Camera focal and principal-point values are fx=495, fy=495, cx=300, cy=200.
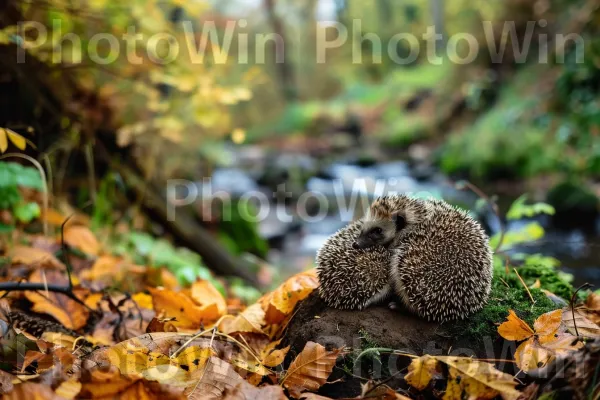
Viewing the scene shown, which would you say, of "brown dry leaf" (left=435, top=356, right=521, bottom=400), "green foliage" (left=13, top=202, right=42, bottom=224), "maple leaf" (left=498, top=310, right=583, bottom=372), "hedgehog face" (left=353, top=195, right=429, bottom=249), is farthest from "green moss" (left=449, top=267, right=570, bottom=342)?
"green foliage" (left=13, top=202, right=42, bottom=224)

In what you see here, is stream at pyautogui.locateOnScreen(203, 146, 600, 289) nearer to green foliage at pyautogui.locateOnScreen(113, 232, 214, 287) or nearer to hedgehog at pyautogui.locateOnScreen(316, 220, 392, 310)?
green foliage at pyautogui.locateOnScreen(113, 232, 214, 287)

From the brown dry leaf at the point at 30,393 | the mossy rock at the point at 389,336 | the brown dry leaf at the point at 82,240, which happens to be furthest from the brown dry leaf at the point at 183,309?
the brown dry leaf at the point at 82,240

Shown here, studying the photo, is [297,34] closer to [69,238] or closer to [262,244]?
[262,244]

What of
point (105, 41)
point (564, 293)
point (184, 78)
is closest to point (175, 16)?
point (105, 41)

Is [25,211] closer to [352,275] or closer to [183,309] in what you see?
[183,309]

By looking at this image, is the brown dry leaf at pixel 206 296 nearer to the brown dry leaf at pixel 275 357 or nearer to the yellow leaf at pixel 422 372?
the brown dry leaf at pixel 275 357
